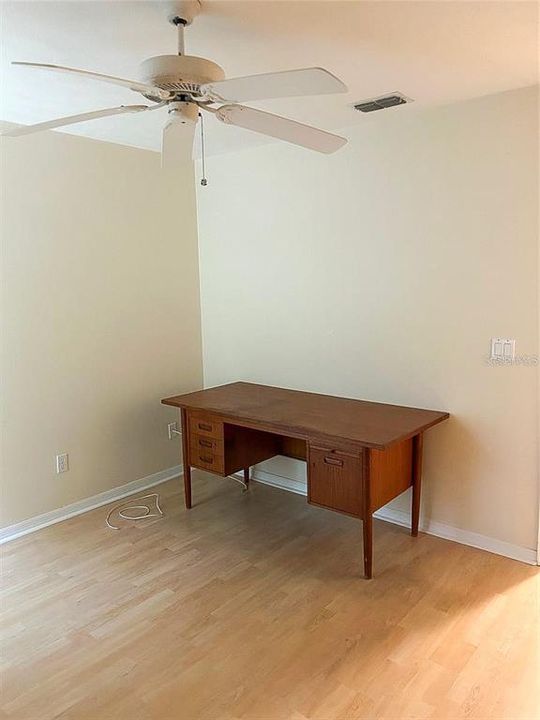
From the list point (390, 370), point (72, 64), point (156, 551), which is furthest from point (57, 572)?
point (72, 64)

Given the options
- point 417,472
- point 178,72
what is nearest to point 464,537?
point 417,472

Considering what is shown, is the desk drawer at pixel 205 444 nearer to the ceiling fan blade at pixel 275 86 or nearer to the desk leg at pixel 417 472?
the desk leg at pixel 417 472

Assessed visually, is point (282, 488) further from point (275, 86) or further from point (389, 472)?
point (275, 86)

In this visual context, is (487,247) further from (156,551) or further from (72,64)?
(156,551)

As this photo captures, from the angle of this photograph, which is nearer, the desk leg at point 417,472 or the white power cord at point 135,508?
the desk leg at point 417,472

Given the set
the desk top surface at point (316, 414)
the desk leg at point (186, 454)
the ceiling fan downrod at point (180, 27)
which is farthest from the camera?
the desk leg at point (186, 454)

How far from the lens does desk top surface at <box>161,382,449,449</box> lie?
2.65 meters

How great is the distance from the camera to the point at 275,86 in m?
1.58

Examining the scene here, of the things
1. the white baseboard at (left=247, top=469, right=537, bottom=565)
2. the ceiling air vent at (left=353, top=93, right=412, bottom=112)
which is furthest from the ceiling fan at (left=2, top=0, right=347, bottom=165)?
the white baseboard at (left=247, top=469, right=537, bottom=565)

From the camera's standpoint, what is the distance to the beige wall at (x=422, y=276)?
2689 millimetres

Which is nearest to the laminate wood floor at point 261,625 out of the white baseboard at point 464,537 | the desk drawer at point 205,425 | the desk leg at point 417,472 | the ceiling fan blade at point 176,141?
the white baseboard at point 464,537

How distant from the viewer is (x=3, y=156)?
9.80 feet

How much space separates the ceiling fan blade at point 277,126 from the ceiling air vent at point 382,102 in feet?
2.59

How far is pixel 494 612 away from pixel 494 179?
204 cm
